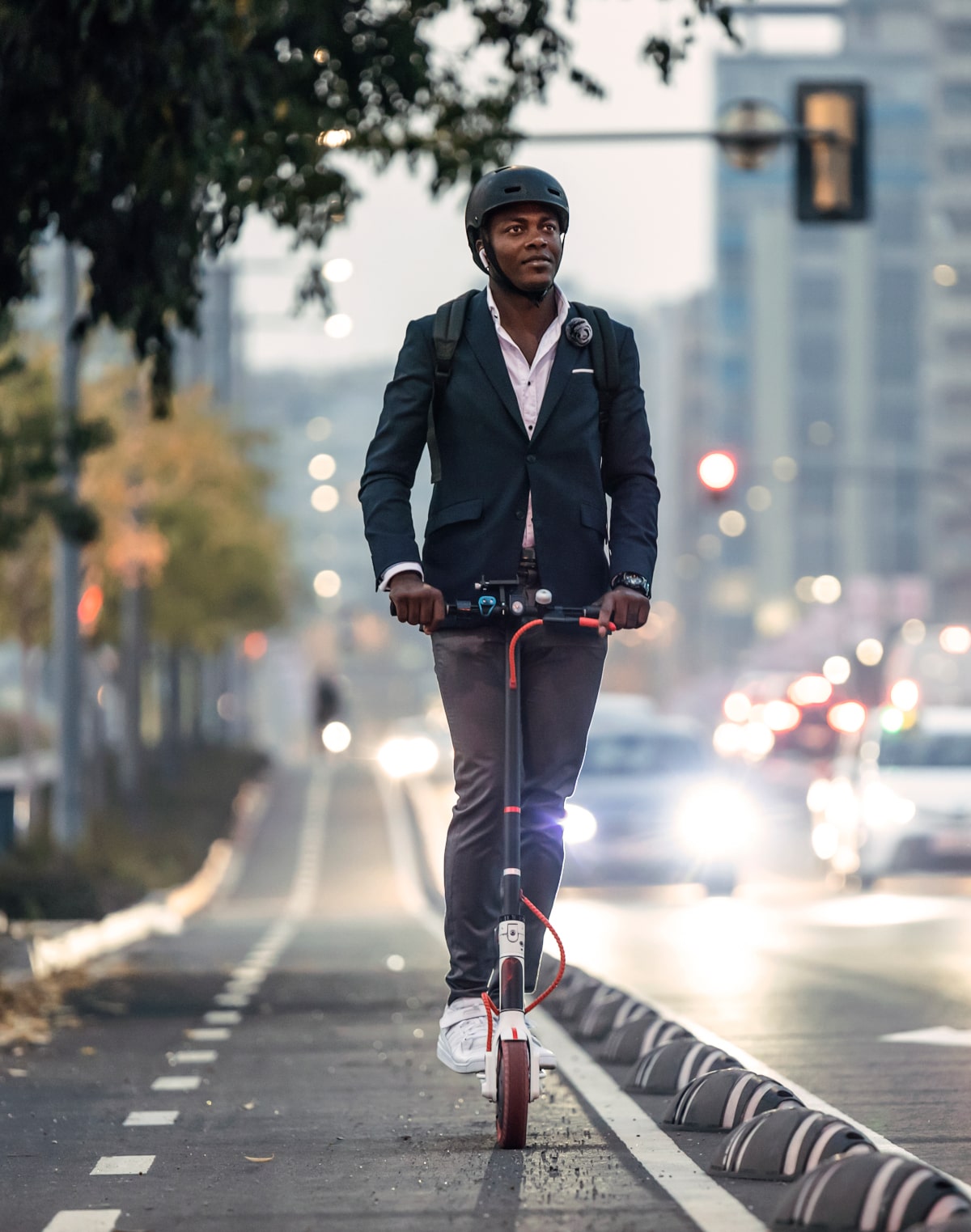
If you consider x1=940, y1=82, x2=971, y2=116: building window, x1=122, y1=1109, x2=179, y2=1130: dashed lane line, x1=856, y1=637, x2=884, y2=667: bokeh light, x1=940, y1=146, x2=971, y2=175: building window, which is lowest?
x1=856, y1=637, x2=884, y2=667: bokeh light

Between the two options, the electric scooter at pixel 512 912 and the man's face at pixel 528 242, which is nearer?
the electric scooter at pixel 512 912

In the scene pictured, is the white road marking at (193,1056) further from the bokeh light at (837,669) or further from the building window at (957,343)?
the building window at (957,343)

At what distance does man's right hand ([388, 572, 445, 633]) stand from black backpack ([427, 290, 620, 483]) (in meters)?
0.31

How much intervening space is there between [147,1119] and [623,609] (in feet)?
6.51

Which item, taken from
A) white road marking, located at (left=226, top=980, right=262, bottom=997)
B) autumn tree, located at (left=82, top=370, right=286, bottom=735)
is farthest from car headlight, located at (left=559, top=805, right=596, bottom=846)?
autumn tree, located at (left=82, top=370, right=286, bottom=735)

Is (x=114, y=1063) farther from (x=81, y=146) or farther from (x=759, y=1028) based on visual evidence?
(x=81, y=146)

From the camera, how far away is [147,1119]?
6836 millimetres

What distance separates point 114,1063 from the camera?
8.62 meters

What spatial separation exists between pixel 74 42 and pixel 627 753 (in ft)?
49.6

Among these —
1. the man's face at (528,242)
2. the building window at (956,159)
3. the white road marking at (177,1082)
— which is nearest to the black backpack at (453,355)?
the man's face at (528,242)

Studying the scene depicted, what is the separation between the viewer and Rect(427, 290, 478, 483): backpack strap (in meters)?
6.10

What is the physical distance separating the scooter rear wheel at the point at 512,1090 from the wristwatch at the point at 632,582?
1.02 m

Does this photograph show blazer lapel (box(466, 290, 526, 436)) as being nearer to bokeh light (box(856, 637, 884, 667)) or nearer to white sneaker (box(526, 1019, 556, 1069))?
white sneaker (box(526, 1019, 556, 1069))

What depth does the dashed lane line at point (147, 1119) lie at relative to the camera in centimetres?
671
